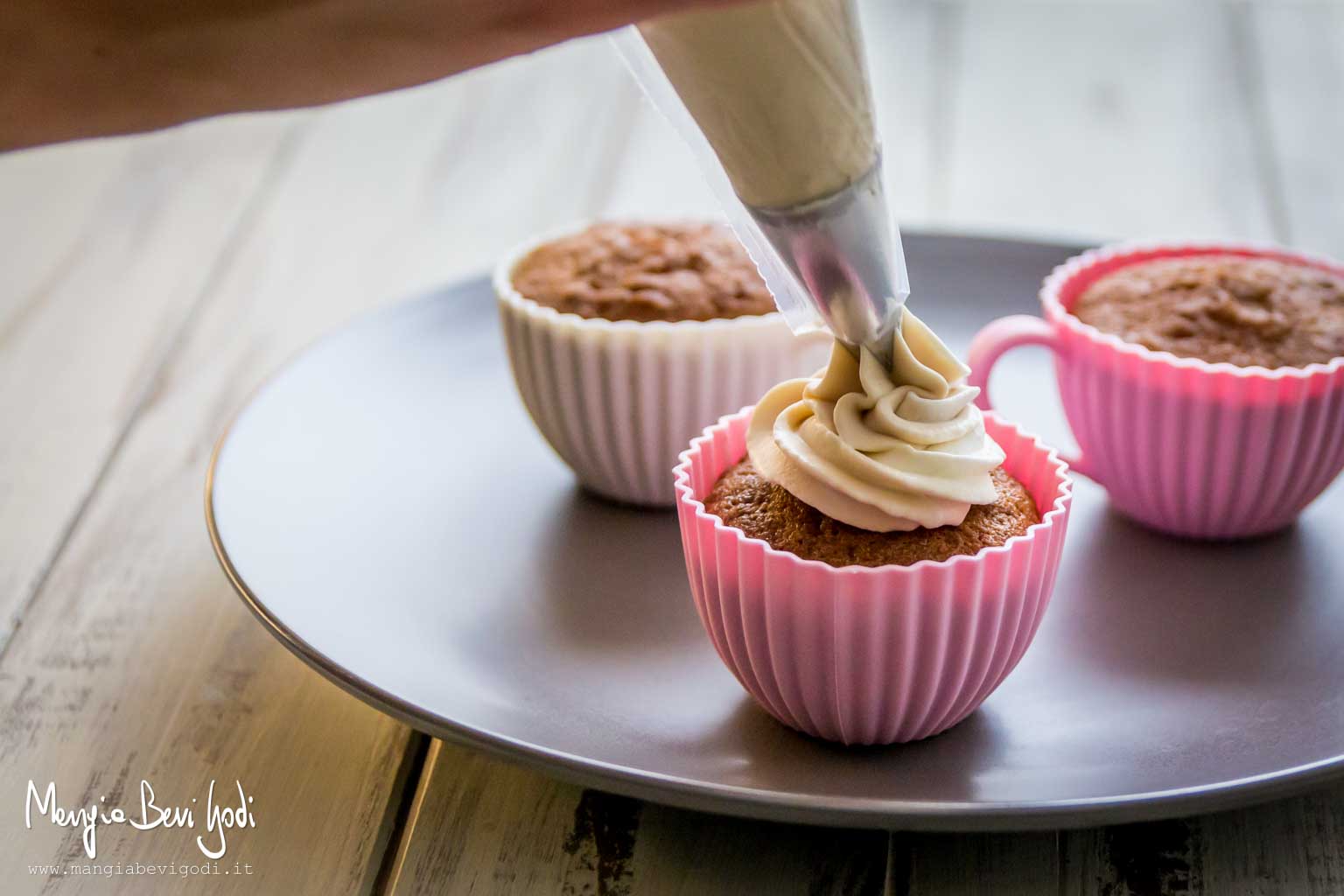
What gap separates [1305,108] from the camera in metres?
2.43

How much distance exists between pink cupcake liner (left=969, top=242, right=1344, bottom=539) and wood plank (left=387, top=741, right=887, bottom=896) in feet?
1.59

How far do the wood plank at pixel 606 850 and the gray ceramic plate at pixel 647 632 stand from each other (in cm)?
4

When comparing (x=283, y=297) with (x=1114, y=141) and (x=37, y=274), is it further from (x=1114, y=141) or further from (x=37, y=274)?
(x=1114, y=141)

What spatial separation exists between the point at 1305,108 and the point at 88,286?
1933 millimetres

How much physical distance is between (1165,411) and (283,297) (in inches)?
46.0

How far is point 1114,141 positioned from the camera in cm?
236

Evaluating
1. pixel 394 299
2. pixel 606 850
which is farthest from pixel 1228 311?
pixel 394 299

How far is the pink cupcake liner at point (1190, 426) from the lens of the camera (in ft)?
3.97

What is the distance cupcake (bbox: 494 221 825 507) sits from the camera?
132cm

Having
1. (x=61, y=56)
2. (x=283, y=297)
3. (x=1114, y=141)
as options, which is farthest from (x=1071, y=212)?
(x=61, y=56)

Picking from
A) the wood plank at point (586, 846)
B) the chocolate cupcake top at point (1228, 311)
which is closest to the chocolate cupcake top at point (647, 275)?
the chocolate cupcake top at point (1228, 311)

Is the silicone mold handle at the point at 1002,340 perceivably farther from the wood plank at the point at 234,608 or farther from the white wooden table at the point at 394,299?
the wood plank at the point at 234,608

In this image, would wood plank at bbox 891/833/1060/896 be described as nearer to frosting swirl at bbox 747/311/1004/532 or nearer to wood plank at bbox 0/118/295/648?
frosting swirl at bbox 747/311/1004/532

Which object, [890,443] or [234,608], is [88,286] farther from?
[890,443]
